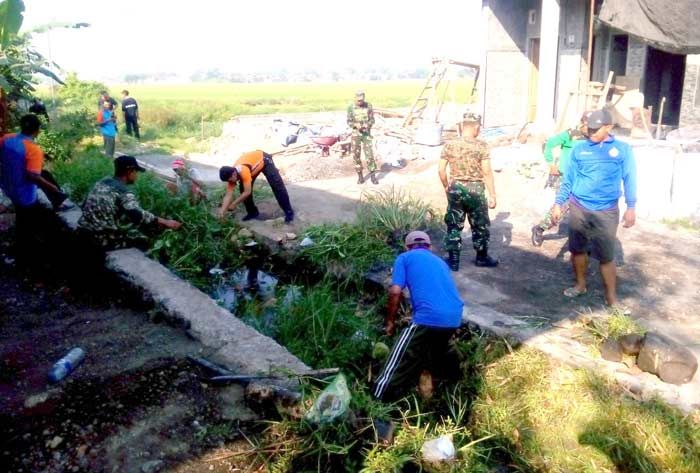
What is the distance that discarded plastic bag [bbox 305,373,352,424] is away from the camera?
3.24m

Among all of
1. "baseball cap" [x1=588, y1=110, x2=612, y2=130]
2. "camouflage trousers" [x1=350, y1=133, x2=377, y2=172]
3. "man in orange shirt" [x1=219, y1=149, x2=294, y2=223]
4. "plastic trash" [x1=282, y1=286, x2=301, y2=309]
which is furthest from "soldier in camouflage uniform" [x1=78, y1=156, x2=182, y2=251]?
"camouflage trousers" [x1=350, y1=133, x2=377, y2=172]

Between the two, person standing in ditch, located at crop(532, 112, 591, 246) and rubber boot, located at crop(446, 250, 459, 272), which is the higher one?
person standing in ditch, located at crop(532, 112, 591, 246)

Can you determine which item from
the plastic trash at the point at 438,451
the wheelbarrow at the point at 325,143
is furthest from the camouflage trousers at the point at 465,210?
the wheelbarrow at the point at 325,143

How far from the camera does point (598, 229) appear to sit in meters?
5.12

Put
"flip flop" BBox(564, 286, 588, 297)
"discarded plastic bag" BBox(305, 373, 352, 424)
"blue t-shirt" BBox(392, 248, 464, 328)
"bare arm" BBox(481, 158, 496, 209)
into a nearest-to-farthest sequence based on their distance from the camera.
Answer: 1. "discarded plastic bag" BBox(305, 373, 352, 424)
2. "blue t-shirt" BBox(392, 248, 464, 328)
3. "flip flop" BBox(564, 286, 588, 297)
4. "bare arm" BBox(481, 158, 496, 209)

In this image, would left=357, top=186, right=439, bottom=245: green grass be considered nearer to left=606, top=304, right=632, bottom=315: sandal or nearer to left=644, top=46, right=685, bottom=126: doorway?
left=606, top=304, right=632, bottom=315: sandal

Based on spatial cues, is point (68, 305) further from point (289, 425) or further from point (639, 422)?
point (639, 422)

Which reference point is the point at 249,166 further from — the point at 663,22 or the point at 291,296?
the point at 663,22

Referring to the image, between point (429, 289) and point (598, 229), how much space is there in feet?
5.70

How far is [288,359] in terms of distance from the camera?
4039 millimetres

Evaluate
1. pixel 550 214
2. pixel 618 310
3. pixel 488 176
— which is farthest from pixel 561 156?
pixel 618 310

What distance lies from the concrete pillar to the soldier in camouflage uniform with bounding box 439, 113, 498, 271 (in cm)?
667

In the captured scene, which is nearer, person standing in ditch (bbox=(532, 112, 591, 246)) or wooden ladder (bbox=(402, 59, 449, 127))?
person standing in ditch (bbox=(532, 112, 591, 246))

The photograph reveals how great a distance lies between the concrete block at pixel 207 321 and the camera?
4.02 m
